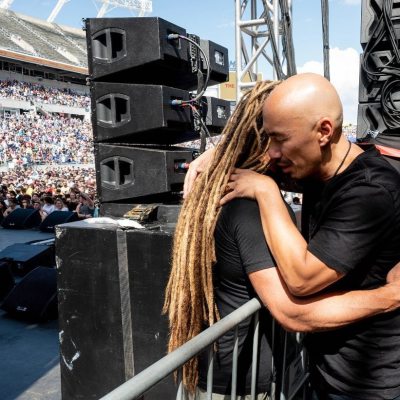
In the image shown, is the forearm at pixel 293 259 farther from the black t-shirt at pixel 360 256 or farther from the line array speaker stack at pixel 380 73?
the line array speaker stack at pixel 380 73

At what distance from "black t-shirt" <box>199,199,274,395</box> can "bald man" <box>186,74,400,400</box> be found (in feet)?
0.16

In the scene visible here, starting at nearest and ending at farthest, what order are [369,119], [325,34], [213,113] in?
1. [369,119]
2. [213,113]
3. [325,34]

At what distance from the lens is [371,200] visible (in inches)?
53.1

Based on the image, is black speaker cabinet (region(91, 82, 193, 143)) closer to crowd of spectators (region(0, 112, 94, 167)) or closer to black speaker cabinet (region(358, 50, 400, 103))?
black speaker cabinet (region(358, 50, 400, 103))

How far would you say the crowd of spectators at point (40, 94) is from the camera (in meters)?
36.7

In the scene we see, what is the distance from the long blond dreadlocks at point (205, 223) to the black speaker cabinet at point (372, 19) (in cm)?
201

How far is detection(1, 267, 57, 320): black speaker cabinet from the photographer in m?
5.18

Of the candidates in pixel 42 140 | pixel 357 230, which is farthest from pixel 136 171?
pixel 42 140

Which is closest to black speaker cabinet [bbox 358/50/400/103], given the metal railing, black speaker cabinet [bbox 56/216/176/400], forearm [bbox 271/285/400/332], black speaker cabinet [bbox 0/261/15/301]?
black speaker cabinet [bbox 56/216/176/400]

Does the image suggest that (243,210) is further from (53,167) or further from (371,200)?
(53,167)

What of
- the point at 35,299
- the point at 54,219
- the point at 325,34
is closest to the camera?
the point at 325,34

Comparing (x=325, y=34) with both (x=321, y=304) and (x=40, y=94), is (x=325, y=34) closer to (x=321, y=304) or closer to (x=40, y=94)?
(x=321, y=304)

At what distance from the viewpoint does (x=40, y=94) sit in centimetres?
3981

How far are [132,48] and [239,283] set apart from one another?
1982 millimetres
